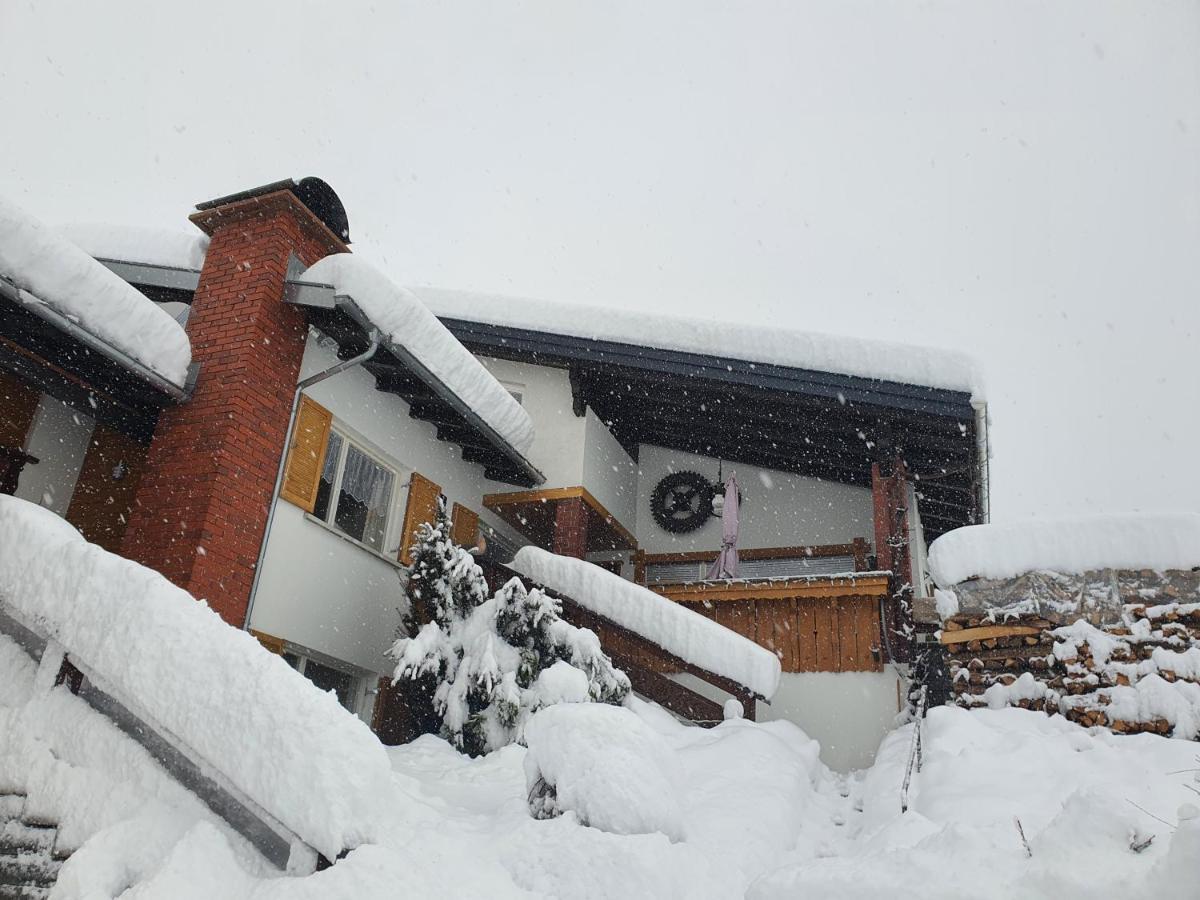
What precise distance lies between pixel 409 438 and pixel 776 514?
5.39m

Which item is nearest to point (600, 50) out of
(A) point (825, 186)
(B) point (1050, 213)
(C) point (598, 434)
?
(A) point (825, 186)

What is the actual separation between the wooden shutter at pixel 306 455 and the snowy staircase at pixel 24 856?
4130 mm

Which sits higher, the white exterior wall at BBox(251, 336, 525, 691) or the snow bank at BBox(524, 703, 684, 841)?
the white exterior wall at BBox(251, 336, 525, 691)

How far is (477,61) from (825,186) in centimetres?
7305

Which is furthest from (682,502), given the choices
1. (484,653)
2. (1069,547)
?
(1069,547)

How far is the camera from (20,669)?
13.4 ft

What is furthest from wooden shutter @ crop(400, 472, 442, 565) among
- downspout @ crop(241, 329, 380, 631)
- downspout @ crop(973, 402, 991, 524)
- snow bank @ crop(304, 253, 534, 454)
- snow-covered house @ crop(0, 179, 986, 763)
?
downspout @ crop(973, 402, 991, 524)

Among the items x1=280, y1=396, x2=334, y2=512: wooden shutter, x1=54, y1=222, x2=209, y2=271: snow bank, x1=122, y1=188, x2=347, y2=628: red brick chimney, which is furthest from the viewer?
x1=54, y1=222, x2=209, y2=271: snow bank

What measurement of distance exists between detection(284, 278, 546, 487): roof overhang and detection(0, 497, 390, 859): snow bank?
3.90 metres

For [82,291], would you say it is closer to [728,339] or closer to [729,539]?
[728,339]

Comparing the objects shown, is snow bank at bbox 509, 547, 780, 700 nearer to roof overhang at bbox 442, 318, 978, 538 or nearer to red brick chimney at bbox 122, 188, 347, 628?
red brick chimney at bbox 122, 188, 347, 628

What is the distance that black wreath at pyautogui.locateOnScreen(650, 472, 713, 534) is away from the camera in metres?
12.7

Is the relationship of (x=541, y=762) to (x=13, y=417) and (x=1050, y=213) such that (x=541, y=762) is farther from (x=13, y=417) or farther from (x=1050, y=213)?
(x=1050, y=213)

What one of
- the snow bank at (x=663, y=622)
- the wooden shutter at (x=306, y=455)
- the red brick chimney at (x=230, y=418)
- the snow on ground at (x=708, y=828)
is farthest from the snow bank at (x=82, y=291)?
the snow bank at (x=663, y=622)
